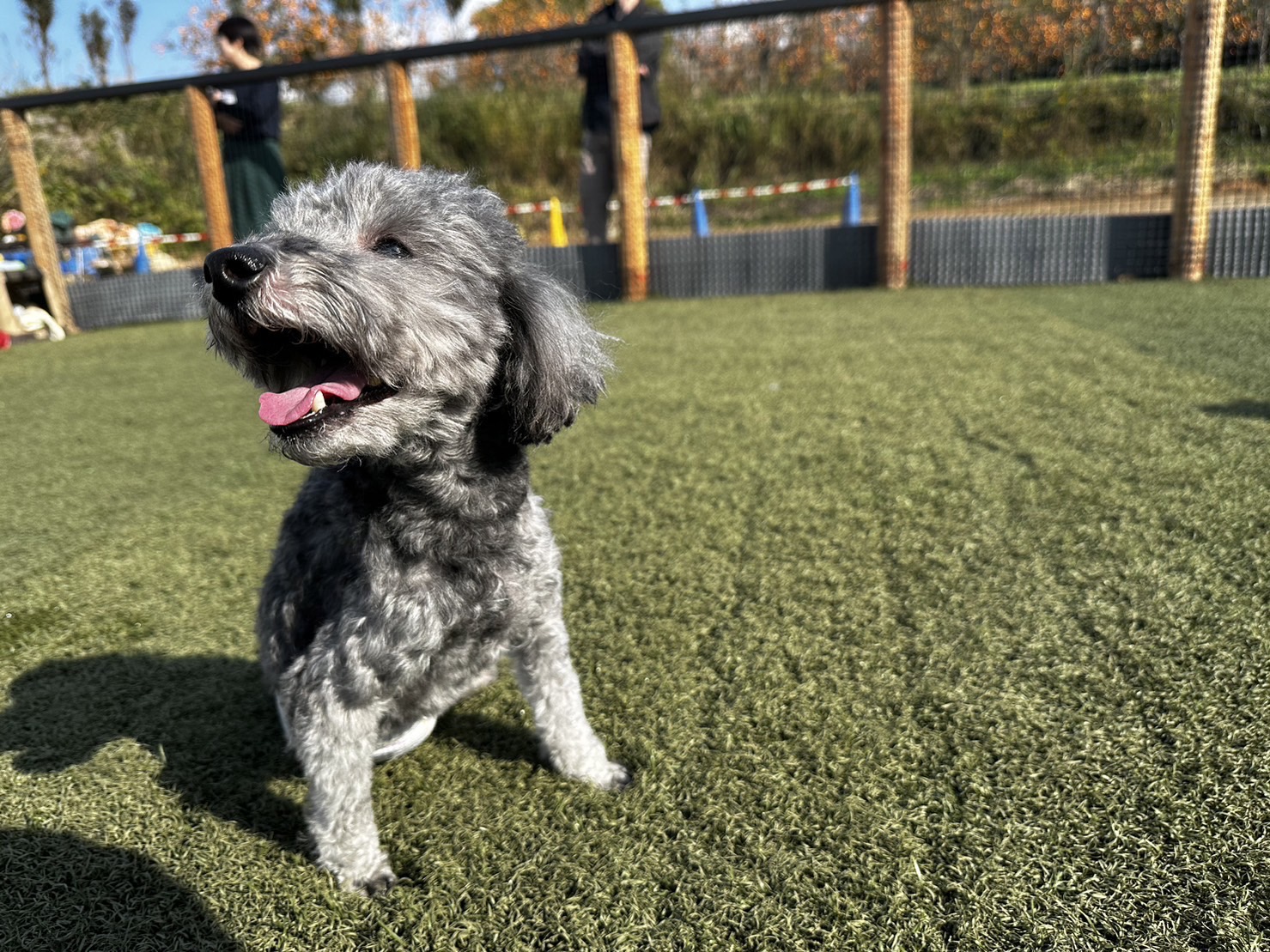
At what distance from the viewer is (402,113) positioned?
8.91 meters

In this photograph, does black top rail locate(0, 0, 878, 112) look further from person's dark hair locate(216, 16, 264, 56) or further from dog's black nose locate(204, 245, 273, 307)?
dog's black nose locate(204, 245, 273, 307)

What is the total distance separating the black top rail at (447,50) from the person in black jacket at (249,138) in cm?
65

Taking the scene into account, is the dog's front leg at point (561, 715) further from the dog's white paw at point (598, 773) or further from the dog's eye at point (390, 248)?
the dog's eye at point (390, 248)

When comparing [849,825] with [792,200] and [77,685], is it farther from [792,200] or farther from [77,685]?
[792,200]

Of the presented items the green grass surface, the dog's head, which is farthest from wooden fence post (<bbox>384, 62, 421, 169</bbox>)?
the dog's head

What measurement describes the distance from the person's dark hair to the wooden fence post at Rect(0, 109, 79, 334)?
383cm

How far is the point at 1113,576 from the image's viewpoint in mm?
2668

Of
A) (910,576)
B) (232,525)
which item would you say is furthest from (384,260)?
(232,525)

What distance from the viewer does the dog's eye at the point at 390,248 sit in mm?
1694

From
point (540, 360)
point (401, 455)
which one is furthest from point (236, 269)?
point (540, 360)

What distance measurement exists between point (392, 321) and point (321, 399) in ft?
0.65

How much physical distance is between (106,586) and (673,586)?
214 cm

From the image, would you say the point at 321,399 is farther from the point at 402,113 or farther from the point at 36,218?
the point at 36,218

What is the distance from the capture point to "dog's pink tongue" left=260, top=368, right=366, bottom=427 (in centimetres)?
152
